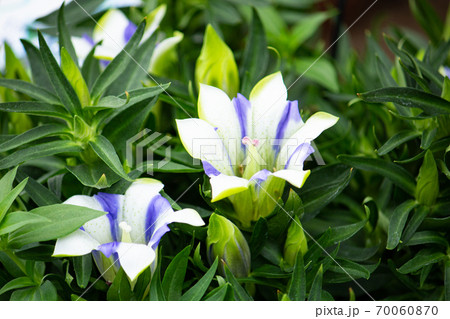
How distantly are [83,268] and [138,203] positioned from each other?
0.27ft

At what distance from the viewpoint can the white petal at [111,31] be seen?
80 centimetres

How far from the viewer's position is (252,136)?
640 millimetres

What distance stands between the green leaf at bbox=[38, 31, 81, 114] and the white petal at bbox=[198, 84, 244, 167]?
0.14m

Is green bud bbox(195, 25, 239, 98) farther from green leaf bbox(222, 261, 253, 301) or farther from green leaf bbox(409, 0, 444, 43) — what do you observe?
green leaf bbox(409, 0, 444, 43)

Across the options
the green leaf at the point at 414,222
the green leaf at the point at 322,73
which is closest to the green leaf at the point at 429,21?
the green leaf at the point at 322,73

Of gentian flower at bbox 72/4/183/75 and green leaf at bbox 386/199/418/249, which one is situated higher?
gentian flower at bbox 72/4/183/75

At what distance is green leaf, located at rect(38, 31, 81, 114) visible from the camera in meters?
0.62

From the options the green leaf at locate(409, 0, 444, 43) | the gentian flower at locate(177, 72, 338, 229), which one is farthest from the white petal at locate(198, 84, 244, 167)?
the green leaf at locate(409, 0, 444, 43)

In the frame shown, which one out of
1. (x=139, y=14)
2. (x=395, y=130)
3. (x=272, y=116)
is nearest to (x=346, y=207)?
(x=395, y=130)

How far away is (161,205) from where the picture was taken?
58cm

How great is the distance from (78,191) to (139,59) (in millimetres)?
171

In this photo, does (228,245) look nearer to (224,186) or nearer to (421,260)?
(224,186)

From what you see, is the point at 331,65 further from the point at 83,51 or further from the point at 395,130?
the point at 83,51

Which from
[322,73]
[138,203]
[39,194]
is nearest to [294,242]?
[138,203]
